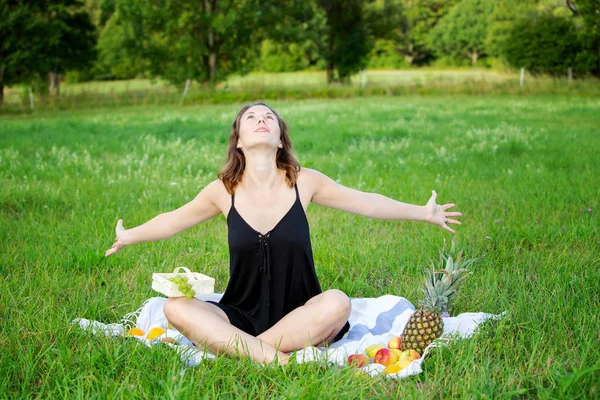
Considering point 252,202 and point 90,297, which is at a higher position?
point 252,202

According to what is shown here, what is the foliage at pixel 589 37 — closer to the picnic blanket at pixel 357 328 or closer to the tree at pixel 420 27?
the tree at pixel 420 27

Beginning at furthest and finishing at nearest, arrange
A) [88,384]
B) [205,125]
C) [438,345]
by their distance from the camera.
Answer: [205,125] < [438,345] < [88,384]

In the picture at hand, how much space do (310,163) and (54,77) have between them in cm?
4441

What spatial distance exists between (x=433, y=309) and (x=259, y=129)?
1643 millimetres

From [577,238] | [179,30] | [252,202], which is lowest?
[577,238]

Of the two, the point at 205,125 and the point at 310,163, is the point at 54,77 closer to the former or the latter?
the point at 205,125

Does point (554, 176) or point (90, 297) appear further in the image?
point (554, 176)

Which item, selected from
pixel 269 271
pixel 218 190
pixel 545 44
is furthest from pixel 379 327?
pixel 545 44

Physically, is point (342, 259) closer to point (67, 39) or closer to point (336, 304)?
point (336, 304)

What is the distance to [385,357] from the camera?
13.1 feet

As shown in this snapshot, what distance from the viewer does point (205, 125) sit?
18812 millimetres

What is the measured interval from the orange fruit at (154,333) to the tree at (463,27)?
74988 mm

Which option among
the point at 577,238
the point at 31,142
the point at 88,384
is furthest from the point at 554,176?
the point at 31,142

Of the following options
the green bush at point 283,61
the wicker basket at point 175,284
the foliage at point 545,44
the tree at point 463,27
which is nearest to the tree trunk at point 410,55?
the tree at point 463,27
